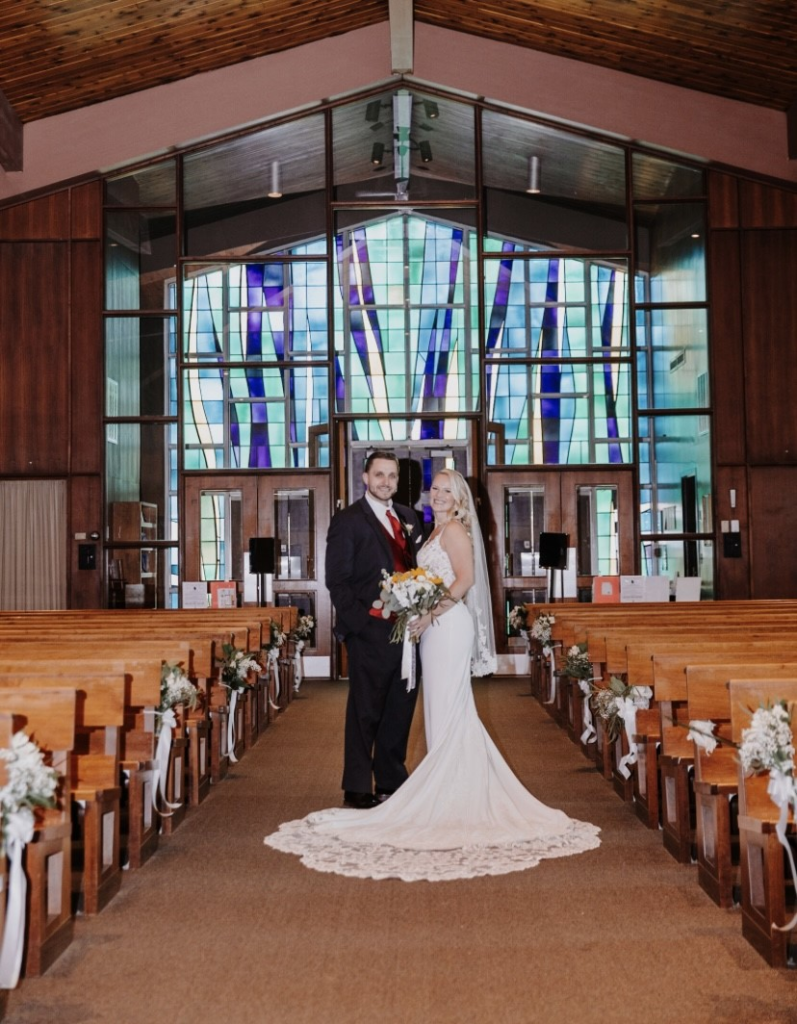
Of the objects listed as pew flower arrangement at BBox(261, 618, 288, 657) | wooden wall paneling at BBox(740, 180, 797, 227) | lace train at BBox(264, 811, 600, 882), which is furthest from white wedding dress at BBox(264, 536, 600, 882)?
wooden wall paneling at BBox(740, 180, 797, 227)

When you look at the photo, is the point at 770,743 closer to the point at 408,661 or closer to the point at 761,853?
the point at 761,853

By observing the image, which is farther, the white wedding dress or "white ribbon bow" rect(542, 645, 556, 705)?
"white ribbon bow" rect(542, 645, 556, 705)

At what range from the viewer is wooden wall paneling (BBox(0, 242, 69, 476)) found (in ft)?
40.9

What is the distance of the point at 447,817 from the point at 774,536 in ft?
28.2

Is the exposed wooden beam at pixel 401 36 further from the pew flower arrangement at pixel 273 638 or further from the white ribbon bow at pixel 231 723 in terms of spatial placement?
the white ribbon bow at pixel 231 723

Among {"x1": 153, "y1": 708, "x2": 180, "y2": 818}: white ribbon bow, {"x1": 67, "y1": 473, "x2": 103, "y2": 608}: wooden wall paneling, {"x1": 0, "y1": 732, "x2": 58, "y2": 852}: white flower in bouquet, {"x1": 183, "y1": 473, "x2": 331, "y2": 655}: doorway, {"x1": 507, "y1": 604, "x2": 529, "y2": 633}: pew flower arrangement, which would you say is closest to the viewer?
{"x1": 0, "y1": 732, "x2": 58, "y2": 852}: white flower in bouquet

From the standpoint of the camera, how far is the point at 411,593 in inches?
194

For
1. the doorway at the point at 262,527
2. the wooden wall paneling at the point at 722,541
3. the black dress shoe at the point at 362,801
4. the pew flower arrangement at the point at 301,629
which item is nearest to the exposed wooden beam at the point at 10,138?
the doorway at the point at 262,527

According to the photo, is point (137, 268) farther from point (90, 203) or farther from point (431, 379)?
point (431, 379)

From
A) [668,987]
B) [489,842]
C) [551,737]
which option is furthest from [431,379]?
[668,987]

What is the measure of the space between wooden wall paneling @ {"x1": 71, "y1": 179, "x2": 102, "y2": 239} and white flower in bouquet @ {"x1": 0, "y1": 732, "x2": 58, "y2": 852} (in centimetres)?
1060

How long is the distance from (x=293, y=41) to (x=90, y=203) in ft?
8.92

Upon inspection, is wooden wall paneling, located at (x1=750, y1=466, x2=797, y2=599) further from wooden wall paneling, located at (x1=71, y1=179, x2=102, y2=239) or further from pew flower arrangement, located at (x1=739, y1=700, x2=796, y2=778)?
pew flower arrangement, located at (x1=739, y1=700, x2=796, y2=778)

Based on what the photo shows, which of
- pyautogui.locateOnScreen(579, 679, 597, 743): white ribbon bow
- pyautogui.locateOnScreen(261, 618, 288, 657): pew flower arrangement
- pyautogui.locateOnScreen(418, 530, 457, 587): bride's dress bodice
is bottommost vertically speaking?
pyautogui.locateOnScreen(579, 679, 597, 743): white ribbon bow
